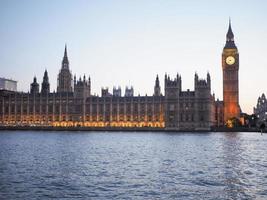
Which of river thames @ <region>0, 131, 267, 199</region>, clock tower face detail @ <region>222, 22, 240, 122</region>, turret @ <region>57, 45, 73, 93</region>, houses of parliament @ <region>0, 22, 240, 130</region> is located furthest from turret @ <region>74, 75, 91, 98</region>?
river thames @ <region>0, 131, 267, 199</region>

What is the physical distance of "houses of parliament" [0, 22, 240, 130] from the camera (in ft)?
395

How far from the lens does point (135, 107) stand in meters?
126

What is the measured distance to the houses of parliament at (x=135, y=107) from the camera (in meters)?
120

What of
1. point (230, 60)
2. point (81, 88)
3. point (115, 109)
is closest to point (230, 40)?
point (230, 60)

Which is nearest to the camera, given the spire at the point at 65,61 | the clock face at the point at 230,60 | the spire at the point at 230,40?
the clock face at the point at 230,60

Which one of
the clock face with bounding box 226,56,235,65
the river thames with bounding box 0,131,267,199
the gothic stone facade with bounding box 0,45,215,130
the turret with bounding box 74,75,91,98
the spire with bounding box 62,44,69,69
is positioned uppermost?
the spire with bounding box 62,44,69,69

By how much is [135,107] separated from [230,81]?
30.4 metres

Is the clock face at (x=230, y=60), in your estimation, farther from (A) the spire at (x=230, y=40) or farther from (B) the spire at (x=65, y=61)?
(B) the spire at (x=65, y=61)

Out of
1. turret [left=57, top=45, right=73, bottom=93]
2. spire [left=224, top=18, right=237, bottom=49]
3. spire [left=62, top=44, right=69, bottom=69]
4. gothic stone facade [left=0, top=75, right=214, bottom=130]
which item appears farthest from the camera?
spire [left=62, top=44, right=69, bottom=69]

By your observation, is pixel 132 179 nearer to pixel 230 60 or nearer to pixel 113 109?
pixel 113 109

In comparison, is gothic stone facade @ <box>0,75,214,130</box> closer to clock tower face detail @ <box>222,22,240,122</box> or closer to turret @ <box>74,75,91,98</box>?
turret @ <box>74,75,91,98</box>

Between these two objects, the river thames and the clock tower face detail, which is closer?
the river thames

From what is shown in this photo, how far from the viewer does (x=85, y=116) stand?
427ft

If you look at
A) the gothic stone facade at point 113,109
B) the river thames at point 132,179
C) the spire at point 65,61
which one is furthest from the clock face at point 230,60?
the river thames at point 132,179
